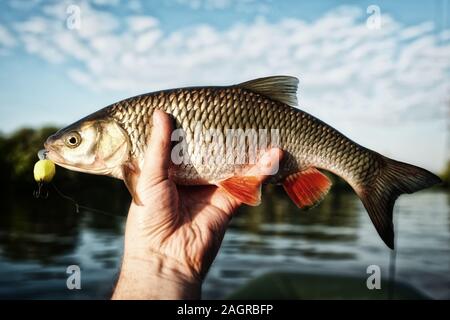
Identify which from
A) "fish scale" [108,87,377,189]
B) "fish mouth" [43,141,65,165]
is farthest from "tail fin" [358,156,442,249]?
"fish mouth" [43,141,65,165]

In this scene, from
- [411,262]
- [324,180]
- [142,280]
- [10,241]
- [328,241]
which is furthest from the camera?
[328,241]

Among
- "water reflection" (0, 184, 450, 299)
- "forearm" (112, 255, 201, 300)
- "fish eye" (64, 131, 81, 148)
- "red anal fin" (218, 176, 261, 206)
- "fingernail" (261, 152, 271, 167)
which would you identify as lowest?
"water reflection" (0, 184, 450, 299)

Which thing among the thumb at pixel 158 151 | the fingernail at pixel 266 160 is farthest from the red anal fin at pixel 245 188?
the thumb at pixel 158 151

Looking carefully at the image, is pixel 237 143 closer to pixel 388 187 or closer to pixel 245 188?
pixel 245 188

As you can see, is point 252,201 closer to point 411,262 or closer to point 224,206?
point 224,206

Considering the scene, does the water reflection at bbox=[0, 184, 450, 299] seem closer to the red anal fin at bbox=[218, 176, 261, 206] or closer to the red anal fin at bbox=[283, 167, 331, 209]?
the red anal fin at bbox=[283, 167, 331, 209]

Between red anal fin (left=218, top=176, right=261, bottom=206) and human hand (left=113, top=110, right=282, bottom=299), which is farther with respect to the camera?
red anal fin (left=218, top=176, right=261, bottom=206)
